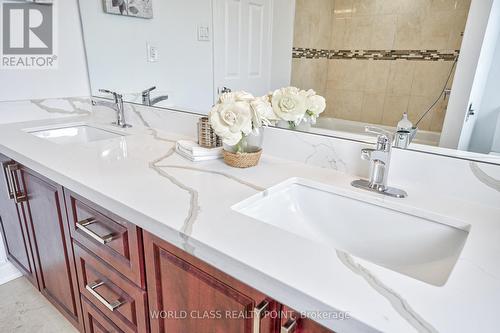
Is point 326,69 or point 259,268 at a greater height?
point 326,69

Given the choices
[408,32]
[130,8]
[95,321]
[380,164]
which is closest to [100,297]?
[95,321]

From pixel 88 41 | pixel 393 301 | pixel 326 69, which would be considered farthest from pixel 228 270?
pixel 88 41

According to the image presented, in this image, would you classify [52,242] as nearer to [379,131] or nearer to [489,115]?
[379,131]

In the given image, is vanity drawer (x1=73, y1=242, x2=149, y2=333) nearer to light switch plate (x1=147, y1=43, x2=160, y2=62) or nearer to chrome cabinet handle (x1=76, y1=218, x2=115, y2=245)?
chrome cabinet handle (x1=76, y1=218, x2=115, y2=245)

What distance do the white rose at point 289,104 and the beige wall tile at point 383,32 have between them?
26cm

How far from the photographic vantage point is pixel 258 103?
1011mm

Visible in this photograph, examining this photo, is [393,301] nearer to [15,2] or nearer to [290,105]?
[290,105]

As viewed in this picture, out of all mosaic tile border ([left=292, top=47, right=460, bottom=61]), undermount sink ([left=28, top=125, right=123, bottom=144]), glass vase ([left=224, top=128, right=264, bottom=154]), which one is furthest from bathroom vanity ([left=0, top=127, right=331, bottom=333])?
mosaic tile border ([left=292, top=47, right=460, bottom=61])

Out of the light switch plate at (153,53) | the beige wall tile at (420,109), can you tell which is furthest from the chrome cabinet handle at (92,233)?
the light switch plate at (153,53)

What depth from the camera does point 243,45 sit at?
1283 mm

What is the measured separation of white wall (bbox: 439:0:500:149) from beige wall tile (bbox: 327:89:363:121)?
0.73 ft

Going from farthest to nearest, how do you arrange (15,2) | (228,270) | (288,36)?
(15,2) < (288,36) < (228,270)

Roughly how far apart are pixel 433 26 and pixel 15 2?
184cm

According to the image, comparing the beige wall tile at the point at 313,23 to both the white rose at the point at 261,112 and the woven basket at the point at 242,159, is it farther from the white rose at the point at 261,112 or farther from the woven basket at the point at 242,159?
the woven basket at the point at 242,159
